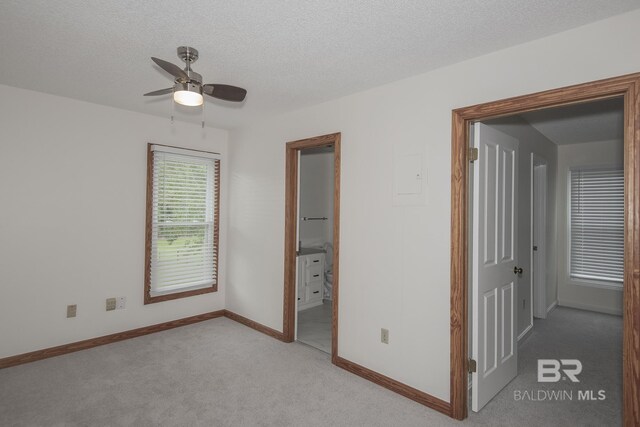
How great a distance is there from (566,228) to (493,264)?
372cm

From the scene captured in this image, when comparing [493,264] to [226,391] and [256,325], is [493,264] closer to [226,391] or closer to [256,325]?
[226,391]

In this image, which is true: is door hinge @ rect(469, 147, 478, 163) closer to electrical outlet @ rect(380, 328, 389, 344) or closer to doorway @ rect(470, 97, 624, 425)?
doorway @ rect(470, 97, 624, 425)

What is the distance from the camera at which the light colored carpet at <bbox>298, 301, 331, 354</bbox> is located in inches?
144

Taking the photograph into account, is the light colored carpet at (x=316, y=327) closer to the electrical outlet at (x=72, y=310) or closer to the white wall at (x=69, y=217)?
the white wall at (x=69, y=217)

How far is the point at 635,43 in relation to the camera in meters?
1.75

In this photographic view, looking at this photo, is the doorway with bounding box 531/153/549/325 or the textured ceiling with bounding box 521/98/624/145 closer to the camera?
the textured ceiling with bounding box 521/98/624/145

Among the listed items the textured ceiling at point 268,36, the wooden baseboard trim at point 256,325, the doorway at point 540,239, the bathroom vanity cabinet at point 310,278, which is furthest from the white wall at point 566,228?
the wooden baseboard trim at point 256,325

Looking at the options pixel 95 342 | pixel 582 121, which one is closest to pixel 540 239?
pixel 582 121

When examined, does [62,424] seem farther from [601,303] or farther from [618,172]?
[618,172]

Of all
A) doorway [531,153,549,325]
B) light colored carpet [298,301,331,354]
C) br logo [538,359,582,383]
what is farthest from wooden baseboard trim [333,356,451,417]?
doorway [531,153,549,325]

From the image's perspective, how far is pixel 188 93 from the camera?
2.11 metres

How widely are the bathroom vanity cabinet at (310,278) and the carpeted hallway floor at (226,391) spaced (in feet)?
4.25

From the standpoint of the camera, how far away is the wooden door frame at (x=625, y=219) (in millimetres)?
1721

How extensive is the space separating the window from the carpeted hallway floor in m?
0.73
